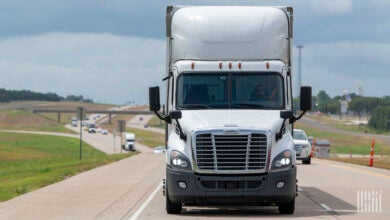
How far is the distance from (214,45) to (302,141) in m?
25.6

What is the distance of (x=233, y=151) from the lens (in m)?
17.2

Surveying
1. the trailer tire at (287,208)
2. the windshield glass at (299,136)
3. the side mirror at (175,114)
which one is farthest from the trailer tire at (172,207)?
the windshield glass at (299,136)

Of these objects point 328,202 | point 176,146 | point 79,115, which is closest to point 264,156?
point 176,146

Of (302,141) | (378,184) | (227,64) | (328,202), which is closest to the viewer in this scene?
(227,64)

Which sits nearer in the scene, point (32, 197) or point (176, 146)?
point (176, 146)

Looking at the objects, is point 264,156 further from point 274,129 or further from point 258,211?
point 258,211

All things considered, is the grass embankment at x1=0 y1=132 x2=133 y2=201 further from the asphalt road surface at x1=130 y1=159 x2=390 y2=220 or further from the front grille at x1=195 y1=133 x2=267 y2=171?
the front grille at x1=195 y1=133 x2=267 y2=171

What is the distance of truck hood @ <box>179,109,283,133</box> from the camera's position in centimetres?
1742

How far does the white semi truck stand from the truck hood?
2 cm

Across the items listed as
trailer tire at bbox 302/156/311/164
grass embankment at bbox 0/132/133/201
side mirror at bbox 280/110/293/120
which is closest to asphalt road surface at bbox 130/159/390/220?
side mirror at bbox 280/110/293/120

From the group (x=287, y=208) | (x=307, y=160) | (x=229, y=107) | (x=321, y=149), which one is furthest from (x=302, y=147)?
(x=321, y=149)

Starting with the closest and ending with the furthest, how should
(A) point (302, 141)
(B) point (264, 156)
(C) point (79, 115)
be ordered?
(B) point (264, 156)
(A) point (302, 141)
(C) point (79, 115)

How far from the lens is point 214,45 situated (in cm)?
1878

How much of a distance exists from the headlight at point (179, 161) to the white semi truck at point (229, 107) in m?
0.02
